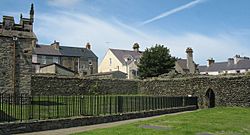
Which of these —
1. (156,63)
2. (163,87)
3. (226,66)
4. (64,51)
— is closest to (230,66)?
(226,66)

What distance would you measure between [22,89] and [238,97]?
1926 cm

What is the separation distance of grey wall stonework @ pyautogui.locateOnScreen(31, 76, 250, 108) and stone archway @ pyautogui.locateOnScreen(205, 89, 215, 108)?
23 cm

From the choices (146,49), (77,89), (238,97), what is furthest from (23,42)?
(146,49)

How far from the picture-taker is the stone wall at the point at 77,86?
30.0 m

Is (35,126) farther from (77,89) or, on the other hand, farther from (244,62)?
(244,62)

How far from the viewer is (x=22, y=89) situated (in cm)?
1866

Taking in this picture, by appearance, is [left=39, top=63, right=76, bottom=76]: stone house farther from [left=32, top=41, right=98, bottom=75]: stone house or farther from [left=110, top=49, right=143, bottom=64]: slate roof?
[left=110, top=49, right=143, bottom=64]: slate roof

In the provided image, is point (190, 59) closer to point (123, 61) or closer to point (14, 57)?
point (123, 61)

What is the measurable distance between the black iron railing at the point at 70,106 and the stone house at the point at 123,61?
117 feet

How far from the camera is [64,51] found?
66.7m

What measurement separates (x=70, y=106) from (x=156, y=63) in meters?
35.3

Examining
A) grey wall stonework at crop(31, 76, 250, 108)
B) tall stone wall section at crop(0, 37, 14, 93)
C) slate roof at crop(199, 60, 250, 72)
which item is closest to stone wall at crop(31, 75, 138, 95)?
grey wall stonework at crop(31, 76, 250, 108)

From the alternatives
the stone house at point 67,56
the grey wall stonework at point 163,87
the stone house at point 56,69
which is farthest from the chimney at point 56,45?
the grey wall stonework at point 163,87

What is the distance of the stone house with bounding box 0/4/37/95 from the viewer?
18125mm
